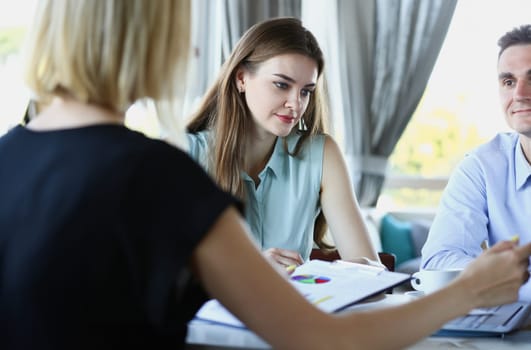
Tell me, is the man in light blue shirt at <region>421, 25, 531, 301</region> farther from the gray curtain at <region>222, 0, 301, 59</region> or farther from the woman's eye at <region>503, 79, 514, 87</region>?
the gray curtain at <region>222, 0, 301, 59</region>

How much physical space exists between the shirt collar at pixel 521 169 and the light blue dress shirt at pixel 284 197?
63 centimetres

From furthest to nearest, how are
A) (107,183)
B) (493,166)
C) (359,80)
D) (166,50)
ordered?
1. (359,80)
2. (493,166)
3. (166,50)
4. (107,183)

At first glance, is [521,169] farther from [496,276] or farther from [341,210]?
[496,276]

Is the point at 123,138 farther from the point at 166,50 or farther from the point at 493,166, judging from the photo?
the point at 493,166

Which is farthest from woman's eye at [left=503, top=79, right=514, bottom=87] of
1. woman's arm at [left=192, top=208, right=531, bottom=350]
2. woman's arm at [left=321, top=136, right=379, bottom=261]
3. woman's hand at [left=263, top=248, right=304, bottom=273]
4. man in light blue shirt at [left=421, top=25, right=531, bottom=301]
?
woman's arm at [left=192, top=208, right=531, bottom=350]

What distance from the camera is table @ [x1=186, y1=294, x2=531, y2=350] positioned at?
1271mm

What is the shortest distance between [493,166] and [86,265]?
171 cm

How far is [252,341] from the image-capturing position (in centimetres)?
125

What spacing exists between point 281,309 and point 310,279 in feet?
1.88

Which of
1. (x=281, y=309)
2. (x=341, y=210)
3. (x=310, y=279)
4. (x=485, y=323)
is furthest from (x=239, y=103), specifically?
(x=281, y=309)

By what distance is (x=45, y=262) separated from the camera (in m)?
0.97

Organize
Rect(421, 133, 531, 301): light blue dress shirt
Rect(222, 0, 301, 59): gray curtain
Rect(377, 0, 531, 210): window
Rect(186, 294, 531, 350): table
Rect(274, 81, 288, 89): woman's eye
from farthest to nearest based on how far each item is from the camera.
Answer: Rect(377, 0, 531, 210): window
Rect(222, 0, 301, 59): gray curtain
Rect(274, 81, 288, 89): woman's eye
Rect(421, 133, 531, 301): light blue dress shirt
Rect(186, 294, 531, 350): table

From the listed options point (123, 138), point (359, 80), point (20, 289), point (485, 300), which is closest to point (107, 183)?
point (123, 138)

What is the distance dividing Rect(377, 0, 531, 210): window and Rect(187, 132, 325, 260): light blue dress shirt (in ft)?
7.92
